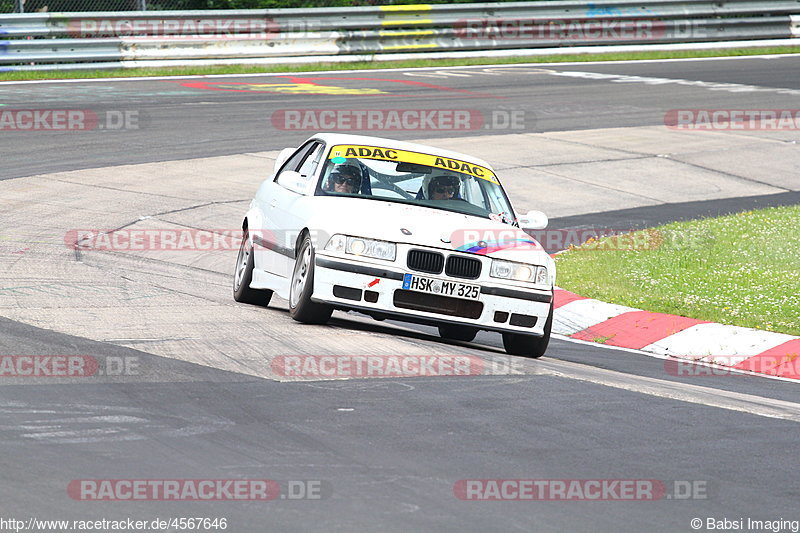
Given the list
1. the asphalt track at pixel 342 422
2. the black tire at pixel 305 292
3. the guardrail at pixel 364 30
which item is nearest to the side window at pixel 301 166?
the black tire at pixel 305 292

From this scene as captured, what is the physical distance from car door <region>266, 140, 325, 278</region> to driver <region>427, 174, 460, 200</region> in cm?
96

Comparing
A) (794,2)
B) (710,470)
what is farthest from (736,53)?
(710,470)

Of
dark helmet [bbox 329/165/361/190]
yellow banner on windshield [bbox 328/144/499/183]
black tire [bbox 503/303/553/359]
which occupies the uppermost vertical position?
yellow banner on windshield [bbox 328/144/499/183]

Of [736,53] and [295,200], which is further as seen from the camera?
[736,53]

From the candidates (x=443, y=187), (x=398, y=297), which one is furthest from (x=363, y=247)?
(x=443, y=187)

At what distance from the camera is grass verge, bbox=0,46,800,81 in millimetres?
24969

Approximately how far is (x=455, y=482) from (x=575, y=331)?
222 inches

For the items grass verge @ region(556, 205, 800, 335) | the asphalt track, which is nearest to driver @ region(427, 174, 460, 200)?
the asphalt track

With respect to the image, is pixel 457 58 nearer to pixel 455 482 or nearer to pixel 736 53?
pixel 736 53

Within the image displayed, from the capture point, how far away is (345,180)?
9.91 m

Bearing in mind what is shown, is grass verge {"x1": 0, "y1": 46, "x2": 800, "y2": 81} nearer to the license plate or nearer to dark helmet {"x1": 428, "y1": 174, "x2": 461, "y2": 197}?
dark helmet {"x1": 428, "y1": 174, "x2": 461, "y2": 197}

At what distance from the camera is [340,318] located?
10.2 m

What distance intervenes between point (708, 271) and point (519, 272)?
13.2 feet

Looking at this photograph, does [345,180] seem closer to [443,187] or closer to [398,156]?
[398,156]
